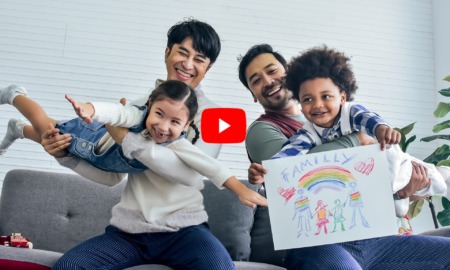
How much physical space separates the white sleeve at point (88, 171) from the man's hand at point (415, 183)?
84cm

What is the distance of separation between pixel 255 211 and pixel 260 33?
1.55m

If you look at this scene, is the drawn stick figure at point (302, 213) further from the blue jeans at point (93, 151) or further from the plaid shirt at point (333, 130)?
the blue jeans at point (93, 151)

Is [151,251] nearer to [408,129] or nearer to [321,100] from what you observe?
[321,100]

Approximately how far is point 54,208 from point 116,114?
2.58ft

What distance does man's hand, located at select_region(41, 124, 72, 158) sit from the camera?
1715 mm

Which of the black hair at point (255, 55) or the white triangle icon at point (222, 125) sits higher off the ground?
the black hair at point (255, 55)

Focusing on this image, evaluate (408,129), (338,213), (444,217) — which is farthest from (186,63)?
(444,217)

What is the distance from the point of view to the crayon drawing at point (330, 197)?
162 cm

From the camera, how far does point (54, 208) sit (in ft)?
7.53

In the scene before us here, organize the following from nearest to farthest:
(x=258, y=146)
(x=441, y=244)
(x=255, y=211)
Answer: (x=441, y=244) → (x=258, y=146) → (x=255, y=211)

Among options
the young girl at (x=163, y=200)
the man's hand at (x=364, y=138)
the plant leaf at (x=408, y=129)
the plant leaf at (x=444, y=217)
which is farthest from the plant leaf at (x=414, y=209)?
the young girl at (x=163, y=200)

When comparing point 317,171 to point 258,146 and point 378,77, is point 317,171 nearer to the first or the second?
point 258,146

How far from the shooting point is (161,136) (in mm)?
1750

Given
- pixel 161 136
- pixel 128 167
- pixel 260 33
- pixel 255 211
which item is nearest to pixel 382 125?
pixel 161 136
